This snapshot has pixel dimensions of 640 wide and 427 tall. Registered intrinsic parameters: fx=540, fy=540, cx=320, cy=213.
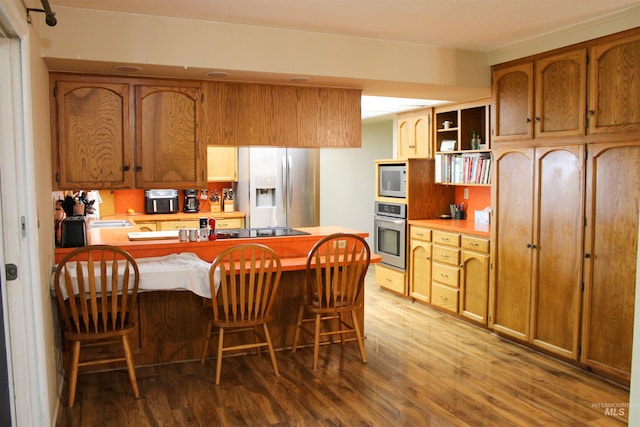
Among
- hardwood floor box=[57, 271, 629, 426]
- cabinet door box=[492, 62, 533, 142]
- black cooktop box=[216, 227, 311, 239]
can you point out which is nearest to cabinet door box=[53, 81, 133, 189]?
black cooktop box=[216, 227, 311, 239]

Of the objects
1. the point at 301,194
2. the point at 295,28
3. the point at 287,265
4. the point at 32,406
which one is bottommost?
the point at 32,406

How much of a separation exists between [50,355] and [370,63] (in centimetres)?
287

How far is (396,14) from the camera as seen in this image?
135 inches

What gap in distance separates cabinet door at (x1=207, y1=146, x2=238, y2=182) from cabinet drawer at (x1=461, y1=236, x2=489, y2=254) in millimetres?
3062

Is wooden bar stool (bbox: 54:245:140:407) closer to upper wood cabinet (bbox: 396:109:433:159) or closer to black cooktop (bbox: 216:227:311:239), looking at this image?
black cooktop (bbox: 216:227:311:239)

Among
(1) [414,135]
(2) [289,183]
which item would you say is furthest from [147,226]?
(1) [414,135]

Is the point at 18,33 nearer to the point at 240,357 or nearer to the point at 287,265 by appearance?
the point at 287,265

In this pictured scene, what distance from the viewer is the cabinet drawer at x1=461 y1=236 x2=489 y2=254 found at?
15.4ft

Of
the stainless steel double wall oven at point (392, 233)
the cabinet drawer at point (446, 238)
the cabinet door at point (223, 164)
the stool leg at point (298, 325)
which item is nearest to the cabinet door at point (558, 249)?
the cabinet drawer at point (446, 238)

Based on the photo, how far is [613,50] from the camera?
11.6ft

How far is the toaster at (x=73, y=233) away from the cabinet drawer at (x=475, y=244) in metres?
3.20

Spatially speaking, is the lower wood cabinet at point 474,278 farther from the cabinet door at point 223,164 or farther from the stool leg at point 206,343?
the cabinet door at point 223,164

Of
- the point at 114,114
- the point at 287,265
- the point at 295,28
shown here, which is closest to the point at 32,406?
the point at 287,265

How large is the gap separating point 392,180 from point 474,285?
168 centimetres
